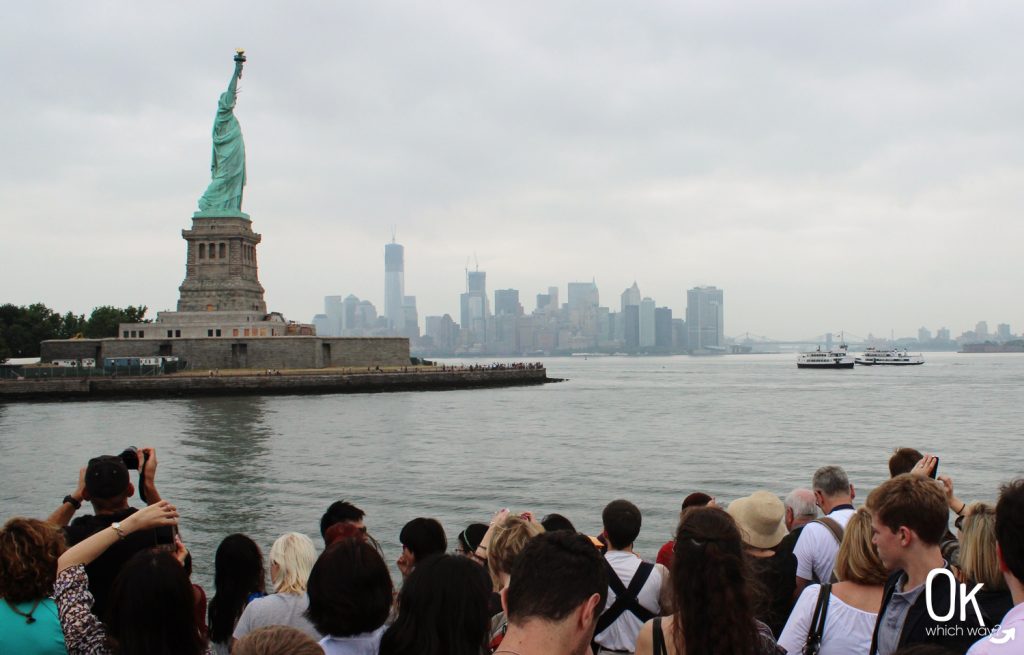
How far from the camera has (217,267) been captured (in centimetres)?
6619

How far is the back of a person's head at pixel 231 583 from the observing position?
5.12 meters

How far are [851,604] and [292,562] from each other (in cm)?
292

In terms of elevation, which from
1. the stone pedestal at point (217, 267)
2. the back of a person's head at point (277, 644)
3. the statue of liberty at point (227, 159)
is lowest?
the back of a person's head at point (277, 644)

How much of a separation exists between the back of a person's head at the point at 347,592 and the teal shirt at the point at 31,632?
3.92ft

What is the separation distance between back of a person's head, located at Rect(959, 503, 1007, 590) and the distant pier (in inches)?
2133

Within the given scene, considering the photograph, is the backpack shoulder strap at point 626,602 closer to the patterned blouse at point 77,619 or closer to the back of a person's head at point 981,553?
the back of a person's head at point 981,553

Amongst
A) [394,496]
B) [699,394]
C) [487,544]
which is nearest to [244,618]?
[487,544]

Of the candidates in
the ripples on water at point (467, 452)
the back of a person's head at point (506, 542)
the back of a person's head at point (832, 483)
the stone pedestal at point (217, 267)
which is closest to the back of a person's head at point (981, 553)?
the back of a person's head at point (506, 542)

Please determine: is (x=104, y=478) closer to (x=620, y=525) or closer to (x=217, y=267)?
(x=620, y=525)

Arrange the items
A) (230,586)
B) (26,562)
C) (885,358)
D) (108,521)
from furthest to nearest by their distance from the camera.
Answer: (885,358) → (230,586) → (108,521) → (26,562)

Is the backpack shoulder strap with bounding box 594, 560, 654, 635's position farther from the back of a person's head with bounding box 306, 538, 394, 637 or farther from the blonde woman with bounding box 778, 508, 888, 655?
the back of a person's head with bounding box 306, 538, 394, 637

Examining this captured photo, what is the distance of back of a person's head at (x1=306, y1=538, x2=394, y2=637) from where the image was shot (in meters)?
3.91

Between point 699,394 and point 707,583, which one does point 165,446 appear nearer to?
point 707,583

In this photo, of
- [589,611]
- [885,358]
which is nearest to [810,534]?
[589,611]
